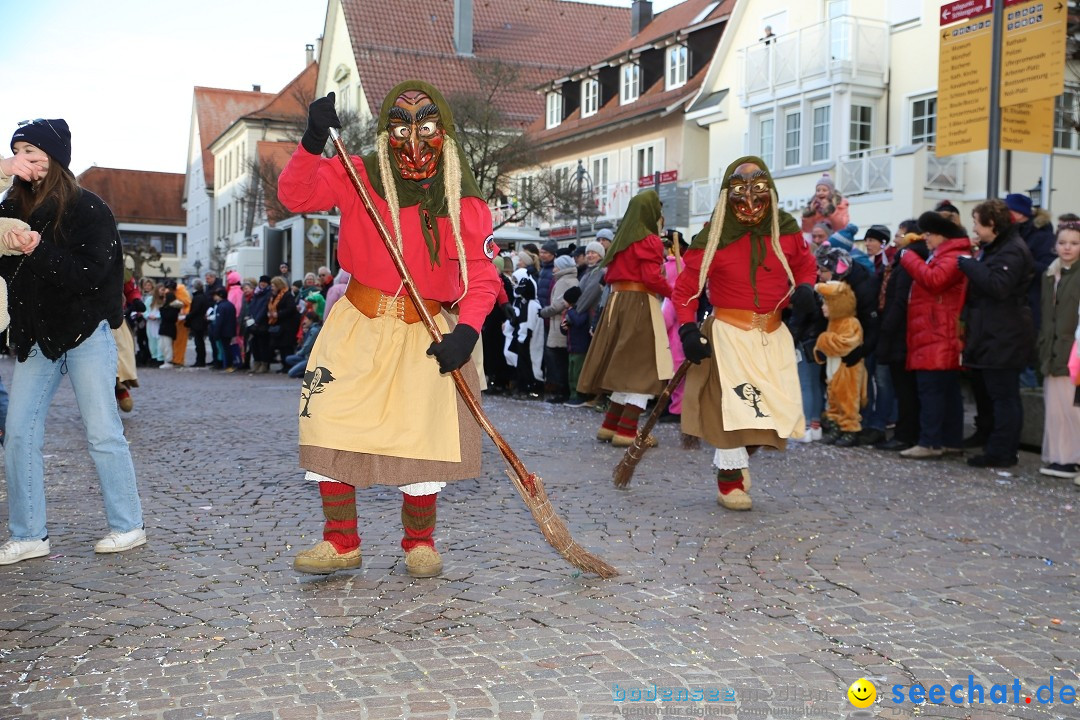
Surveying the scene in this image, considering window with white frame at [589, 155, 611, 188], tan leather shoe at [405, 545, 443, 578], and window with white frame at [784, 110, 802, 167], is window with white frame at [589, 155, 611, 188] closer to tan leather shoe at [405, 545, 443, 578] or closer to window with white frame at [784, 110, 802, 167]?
window with white frame at [784, 110, 802, 167]

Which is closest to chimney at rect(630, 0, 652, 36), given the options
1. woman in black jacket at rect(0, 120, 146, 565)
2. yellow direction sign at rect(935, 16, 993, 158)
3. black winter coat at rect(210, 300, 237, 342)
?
black winter coat at rect(210, 300, 237, 342)

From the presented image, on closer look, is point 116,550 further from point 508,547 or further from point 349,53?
point 349,53

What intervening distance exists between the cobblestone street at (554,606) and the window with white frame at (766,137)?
83.4 ft

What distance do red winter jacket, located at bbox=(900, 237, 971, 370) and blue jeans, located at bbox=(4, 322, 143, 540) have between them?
6625 millimetres

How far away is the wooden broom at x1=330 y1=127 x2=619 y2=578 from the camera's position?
198 inches

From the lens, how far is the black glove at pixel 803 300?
24.3ft

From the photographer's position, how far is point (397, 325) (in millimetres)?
5223

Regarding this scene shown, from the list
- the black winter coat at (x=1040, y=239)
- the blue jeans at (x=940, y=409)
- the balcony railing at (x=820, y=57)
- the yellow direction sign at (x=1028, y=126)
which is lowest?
the blue jeans at (x=940, y=409)

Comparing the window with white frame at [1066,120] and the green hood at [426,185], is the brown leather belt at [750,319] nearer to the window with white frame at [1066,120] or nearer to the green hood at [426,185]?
the green hood at [426,185]

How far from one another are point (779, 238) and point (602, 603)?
3246 mm

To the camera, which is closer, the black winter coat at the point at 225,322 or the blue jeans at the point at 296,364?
the blue jeans at the point at 296,364

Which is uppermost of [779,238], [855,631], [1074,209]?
[1074,209]

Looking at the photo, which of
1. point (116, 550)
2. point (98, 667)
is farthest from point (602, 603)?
point (116, 550)
